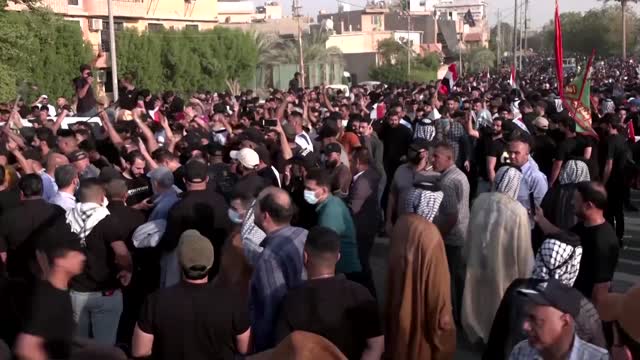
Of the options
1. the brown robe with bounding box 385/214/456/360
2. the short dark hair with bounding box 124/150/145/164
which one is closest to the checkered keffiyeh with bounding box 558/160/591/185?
the brown robe with bounding box 385/214/456/360

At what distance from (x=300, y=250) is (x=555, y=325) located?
212 cm

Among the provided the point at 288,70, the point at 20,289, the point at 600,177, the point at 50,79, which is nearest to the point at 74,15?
the point at 50,79

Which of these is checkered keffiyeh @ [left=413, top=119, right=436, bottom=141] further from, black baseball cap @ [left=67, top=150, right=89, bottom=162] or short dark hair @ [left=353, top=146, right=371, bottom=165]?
black baseball cap @ [left=67, top=150, right=89, bottom=162]

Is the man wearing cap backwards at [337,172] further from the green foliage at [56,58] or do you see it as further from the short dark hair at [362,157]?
the green foliage at [56,58]

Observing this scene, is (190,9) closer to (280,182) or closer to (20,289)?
(280,182)

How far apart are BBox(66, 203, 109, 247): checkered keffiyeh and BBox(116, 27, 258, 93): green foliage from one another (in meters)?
35.6

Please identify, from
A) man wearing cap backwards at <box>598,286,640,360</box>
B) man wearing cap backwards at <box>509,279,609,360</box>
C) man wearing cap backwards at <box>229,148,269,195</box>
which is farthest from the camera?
man wearing cap backwards at <box>229,148,269,195</box>

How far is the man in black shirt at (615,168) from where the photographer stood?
1102 centimetres

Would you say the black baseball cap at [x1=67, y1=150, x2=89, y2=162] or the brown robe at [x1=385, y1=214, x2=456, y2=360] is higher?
the black baseball cap at [x1=67, y1=150, x2=89, y2=162]

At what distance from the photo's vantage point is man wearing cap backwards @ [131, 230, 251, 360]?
15.7 ft

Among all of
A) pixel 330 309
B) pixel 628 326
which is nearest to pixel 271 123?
pixel 330 309

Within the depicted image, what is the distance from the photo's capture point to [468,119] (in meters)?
13.2

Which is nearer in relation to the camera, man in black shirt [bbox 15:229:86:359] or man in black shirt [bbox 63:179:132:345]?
man in black shirt [bbox 15:229:86:359]

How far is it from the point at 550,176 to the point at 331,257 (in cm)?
601
